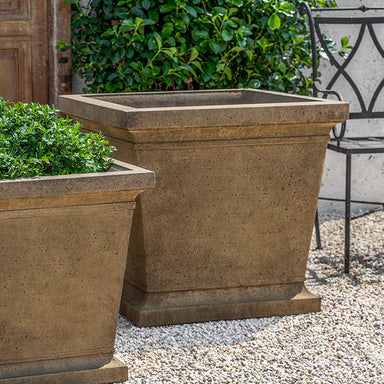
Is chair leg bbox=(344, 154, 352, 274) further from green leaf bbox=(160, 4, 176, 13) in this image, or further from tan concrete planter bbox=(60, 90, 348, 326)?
green leaf bbox=(160, 4, 176, 13)

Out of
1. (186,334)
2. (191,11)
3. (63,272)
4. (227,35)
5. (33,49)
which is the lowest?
(186,334)

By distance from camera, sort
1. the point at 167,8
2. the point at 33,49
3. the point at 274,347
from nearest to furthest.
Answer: the point at 274,347 < the point at 167,8 < the point at 33,49

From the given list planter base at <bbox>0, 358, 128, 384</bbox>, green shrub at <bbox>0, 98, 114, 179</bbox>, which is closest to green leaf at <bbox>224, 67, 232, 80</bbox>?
green shrub at <bbox>0, 98, 114, 179</bbox>

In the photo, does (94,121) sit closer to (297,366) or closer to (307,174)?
(307,174)

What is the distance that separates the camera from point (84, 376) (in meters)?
2.37

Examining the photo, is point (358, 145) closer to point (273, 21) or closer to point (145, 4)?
point (273, 21)

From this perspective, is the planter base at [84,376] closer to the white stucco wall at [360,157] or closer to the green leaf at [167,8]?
the green leaf at [167,8]

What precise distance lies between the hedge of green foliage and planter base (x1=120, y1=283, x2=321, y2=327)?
1.31m

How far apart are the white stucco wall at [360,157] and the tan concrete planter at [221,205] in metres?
1.82

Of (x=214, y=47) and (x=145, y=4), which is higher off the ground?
(x=145, y=4)

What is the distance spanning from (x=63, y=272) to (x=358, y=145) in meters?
1.92

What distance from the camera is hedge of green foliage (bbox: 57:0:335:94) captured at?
3.88 m

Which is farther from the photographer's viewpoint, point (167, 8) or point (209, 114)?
point (167, 8)

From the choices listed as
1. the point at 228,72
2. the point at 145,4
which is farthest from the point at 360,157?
the point at 145,4
